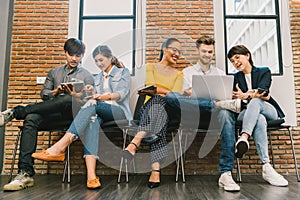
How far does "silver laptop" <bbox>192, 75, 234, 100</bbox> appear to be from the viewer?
100 inches

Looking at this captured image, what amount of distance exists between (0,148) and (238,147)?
259 cm

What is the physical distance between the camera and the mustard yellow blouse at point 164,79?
282cm

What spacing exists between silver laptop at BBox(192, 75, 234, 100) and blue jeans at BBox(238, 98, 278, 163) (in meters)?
0.22

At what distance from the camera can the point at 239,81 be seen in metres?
2.92

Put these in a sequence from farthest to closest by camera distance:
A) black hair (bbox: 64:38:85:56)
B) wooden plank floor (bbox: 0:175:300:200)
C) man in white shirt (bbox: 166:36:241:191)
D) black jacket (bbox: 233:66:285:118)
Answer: black hair (bbox: 64:38:85:56), black jacket (bbox: 233:66:285:118), man in white shirt (bbox: 166:36:241:191), wooden plank floor (bbox: 0:175:300:200)

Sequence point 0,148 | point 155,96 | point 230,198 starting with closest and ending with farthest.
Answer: point 230,198
point 155,96
point 0,148

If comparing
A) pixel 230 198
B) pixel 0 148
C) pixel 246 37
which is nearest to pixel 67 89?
pixel 0 148

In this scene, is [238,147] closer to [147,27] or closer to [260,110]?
[260,110]

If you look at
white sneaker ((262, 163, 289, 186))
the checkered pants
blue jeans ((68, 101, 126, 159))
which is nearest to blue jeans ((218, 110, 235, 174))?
white sneaker ((262, 163, 289, 186))

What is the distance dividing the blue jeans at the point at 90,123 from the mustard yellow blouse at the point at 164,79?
0.53m

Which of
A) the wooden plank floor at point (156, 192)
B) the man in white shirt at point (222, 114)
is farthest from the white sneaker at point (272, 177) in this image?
the man in white shirt at point (222, 114)

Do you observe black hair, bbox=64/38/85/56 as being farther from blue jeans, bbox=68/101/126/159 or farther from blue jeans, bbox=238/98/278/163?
blue jeans, bbox=238/98/278/163

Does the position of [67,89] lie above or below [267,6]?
below

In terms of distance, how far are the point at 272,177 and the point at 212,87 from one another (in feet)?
2.86
